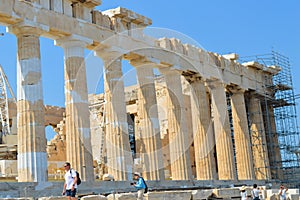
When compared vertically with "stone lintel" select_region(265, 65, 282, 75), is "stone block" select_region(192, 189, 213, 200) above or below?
below

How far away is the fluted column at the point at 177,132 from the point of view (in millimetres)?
26578

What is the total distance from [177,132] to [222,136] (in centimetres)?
454

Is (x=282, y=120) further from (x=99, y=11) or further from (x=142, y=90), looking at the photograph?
(x=99, y=11)

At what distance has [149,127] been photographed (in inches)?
987

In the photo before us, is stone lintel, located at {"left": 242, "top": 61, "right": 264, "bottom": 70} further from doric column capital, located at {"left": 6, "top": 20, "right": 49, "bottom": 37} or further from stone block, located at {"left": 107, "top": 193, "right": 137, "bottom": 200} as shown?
stone block, located at {"left": 107, "top": 193, "right": 137, "bottom": 200}

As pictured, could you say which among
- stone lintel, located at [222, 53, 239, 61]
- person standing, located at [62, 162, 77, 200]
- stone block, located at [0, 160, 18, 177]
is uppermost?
stone lintel, located at [222, 53, 239, 61]

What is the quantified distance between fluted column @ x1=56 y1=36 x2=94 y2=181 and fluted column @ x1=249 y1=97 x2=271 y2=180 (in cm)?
1688

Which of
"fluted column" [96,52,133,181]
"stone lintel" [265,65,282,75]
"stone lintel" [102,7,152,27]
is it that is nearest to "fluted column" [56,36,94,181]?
"fluted column" [96,52,133,181]

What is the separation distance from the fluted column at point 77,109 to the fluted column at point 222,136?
38.6 feet

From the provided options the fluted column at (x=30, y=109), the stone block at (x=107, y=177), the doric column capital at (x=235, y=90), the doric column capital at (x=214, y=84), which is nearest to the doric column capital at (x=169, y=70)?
the doric column capital at (x=214, y=84)

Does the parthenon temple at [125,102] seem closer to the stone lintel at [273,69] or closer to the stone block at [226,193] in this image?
the stone lintel at [273,69]

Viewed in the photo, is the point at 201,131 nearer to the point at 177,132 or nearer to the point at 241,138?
the point at 177,132

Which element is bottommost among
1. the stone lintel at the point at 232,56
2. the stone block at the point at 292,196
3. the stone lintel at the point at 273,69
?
the stone block at the point at 292,196

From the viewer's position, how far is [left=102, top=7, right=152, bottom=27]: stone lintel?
927 inches
